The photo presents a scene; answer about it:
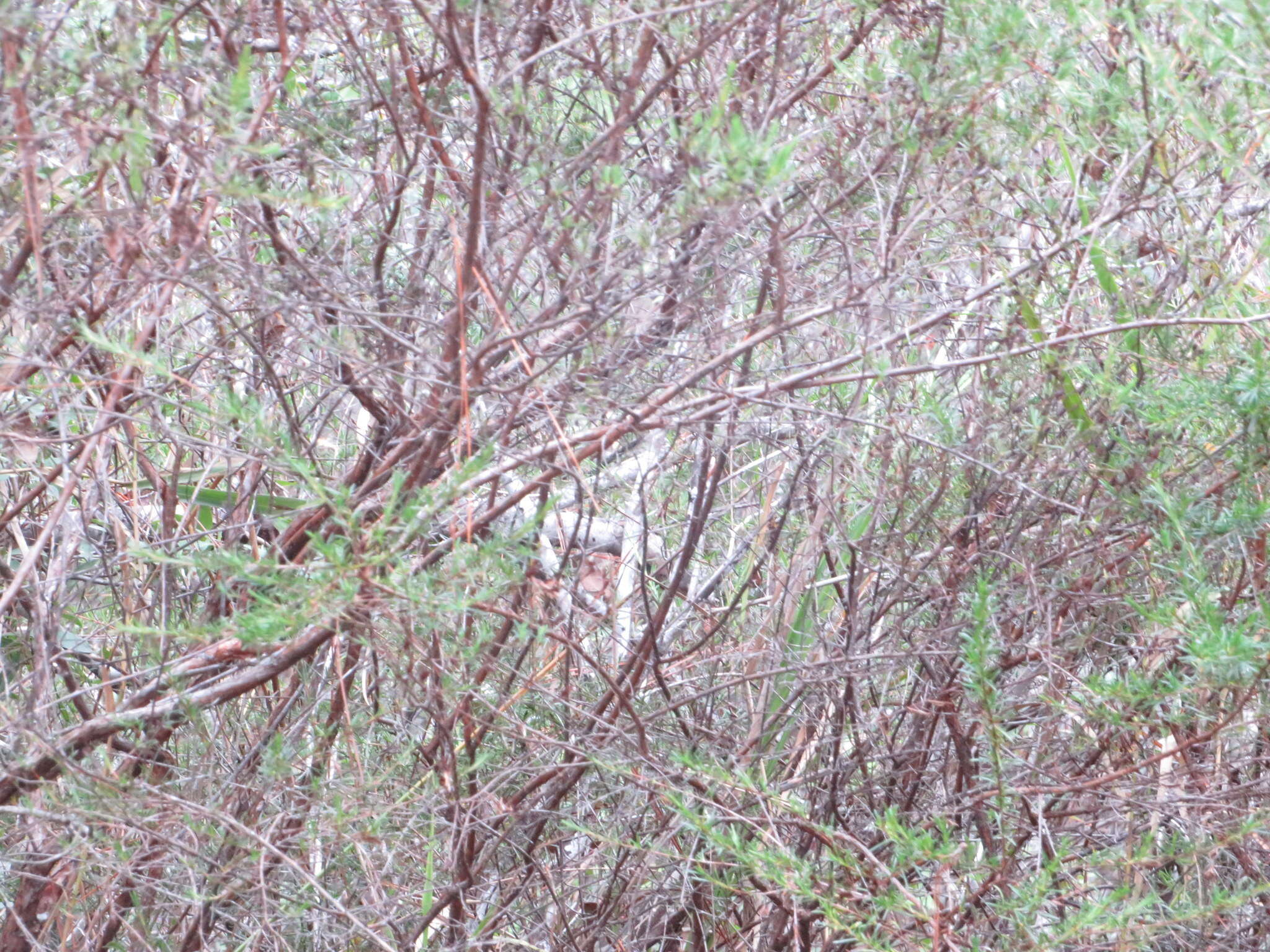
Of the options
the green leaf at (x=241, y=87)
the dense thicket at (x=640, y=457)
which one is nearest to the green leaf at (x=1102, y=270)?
the dense thicket at (x=640, y=457)

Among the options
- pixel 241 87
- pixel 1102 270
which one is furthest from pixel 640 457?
pixel 241 87

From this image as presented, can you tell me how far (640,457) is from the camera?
2383mm

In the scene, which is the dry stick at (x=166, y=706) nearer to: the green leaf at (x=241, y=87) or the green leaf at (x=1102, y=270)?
the green leaf at (x=241, y=87)

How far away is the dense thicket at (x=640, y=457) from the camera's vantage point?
1576mm

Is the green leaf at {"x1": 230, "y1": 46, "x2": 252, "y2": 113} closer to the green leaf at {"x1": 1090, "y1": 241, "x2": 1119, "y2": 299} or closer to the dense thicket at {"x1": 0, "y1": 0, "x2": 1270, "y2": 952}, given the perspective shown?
the dense thicket at {"x1": 0, "y1": 0, "x2": 1270, "y2": 952}

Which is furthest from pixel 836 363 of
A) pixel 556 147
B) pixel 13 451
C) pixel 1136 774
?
pixel 13 451

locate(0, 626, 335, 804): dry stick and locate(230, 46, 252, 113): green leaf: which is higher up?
locate(230, 46, 252, 113): green leaf

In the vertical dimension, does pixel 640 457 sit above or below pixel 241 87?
below

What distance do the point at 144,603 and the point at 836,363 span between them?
56.1 inches

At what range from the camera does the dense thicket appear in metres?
1.58

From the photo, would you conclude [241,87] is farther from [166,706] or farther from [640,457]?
[640,457]

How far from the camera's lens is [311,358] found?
207 centimetres

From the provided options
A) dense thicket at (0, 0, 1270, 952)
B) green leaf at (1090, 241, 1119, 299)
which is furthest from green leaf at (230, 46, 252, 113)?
green leaf at (1090, 241, 1119, 299)

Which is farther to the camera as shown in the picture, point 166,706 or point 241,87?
point 166,706
